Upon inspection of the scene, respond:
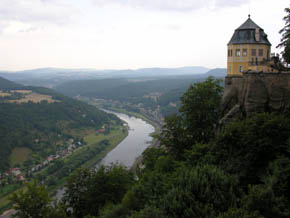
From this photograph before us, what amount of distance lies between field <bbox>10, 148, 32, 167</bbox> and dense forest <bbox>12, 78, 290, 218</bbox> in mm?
45608

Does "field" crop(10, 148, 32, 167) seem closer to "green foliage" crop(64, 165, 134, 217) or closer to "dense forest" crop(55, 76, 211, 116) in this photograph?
"green foliage" crop(64, 165, 134, 217)

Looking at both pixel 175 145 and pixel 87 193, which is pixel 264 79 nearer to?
pixel 175 145

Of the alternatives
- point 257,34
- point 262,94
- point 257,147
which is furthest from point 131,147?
point 257,147

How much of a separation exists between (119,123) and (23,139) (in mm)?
36222

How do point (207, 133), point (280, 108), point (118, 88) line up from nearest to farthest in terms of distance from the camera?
point (280, 108), point (207, 133), point (118, 88)

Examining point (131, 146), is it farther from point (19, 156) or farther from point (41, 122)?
point (41, 122)

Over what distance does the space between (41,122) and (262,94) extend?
3234 inches

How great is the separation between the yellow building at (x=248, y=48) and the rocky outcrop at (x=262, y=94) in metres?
5.66

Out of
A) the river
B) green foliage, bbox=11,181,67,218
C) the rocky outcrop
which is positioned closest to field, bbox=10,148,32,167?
the river

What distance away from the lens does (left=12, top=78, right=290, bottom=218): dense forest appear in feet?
34.5

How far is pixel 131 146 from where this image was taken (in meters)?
70.2

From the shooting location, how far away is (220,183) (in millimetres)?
11281

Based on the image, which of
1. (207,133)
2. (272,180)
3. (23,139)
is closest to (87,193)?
(207,133)

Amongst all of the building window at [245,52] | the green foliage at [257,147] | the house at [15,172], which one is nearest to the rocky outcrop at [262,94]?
the green foliage at [257,147]
